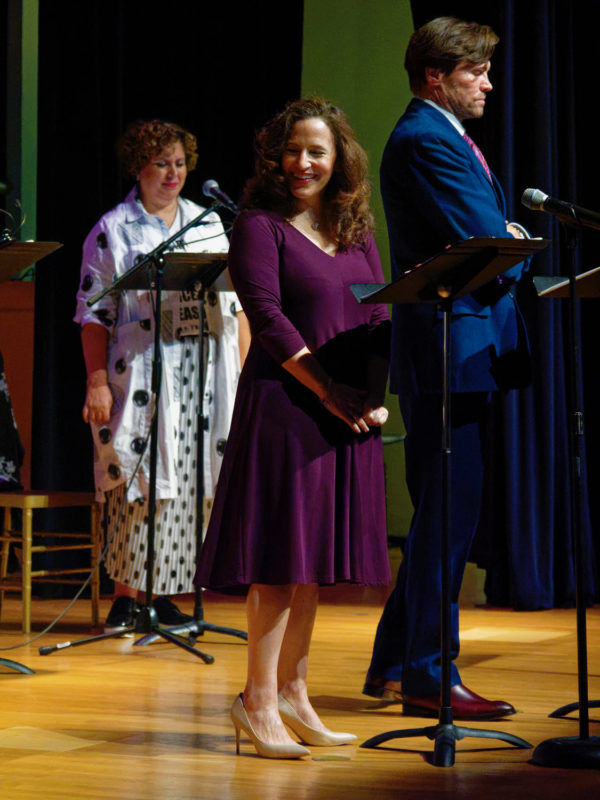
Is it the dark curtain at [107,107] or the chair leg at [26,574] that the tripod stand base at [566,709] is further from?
the dark curtain at [107,107]

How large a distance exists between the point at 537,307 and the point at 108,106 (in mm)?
2125

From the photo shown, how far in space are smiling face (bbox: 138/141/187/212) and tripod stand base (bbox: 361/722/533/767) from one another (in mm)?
2367

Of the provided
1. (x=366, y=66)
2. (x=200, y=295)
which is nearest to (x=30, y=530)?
(x=200, y=295)

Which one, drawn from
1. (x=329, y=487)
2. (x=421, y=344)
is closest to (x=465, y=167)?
(x=421, y=344)

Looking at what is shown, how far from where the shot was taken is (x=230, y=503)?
2369 millimetres

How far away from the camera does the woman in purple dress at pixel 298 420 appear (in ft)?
7.66

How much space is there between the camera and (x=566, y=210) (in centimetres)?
222

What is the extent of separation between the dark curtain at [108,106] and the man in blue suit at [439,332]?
2794 mm

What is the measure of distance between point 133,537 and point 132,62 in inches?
95.4

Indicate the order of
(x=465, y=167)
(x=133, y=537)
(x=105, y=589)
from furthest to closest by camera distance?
(x=105, y=589) < (x=133, y=537) < (x=465, y=167)

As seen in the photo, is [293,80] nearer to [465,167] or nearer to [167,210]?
[167,210]

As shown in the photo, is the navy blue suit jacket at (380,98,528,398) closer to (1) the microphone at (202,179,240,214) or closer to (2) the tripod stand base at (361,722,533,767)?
(2) the tripod stand base at (361,722,533,767)

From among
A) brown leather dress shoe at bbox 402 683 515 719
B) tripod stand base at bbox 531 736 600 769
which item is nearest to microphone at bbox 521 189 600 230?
tripod stand base at bbox 531 736 600 769

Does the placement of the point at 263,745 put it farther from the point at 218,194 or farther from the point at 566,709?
the point at 218,194
